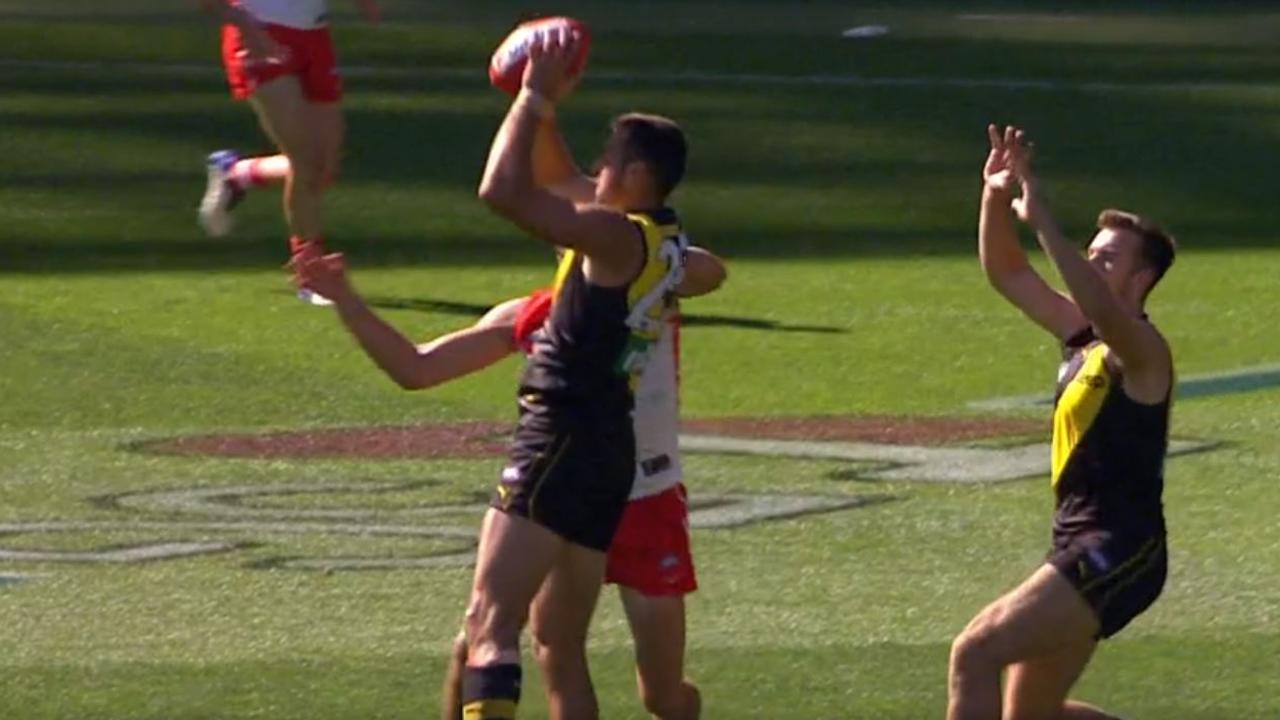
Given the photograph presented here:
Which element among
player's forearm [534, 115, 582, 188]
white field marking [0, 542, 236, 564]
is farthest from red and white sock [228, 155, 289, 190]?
player's forearm [534, 115, 582, 188]

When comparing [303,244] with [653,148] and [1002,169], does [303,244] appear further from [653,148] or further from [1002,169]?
[1002,169]

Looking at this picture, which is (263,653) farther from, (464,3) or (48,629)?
(464,3)

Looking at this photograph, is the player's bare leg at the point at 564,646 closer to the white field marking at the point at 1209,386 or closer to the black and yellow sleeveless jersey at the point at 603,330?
the black and yellow sleeveless jersey at the point at 603,330

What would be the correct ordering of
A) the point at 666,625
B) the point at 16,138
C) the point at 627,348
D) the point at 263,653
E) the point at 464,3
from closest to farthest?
the point at 627,348
the point at 666,625
the point at 263,653
the point at 16,138
the point at 464,3

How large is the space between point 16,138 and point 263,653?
1481 cm

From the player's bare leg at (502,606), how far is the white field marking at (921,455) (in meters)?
5.80

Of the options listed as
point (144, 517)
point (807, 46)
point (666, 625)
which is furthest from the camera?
point (807, 46)

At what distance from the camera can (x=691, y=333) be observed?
1717 cm

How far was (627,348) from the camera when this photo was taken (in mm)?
7562

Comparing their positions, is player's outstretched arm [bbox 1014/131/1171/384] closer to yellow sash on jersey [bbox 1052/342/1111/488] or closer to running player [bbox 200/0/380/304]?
yellow sash on jersey [bbox 1052/342/1111/488]

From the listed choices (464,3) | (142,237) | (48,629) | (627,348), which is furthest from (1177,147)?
(627,348)

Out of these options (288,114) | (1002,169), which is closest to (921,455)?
(288,114)

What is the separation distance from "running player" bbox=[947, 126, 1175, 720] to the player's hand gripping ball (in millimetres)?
1065

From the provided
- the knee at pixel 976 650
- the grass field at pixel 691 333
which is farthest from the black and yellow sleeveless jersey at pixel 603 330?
the grass field at pixel 691 333
